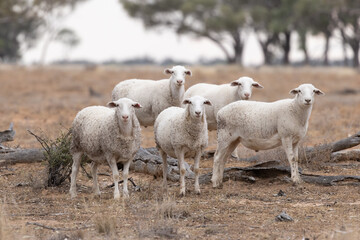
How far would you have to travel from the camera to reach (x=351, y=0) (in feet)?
160

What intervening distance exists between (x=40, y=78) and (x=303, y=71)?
14658mm

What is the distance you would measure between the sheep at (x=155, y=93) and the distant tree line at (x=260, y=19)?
35868mm

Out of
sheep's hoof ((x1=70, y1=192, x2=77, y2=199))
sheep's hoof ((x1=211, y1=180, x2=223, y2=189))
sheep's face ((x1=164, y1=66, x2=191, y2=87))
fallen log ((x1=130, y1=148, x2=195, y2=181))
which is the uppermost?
sheep's face ((x1=164, y1=66, x2=191, y2=87))

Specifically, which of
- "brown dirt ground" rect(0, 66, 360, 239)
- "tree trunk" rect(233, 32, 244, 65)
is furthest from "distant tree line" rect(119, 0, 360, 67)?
"brown dirt ground" rect(0, 66, 360, 239)

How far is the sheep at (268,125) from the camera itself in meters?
10.5

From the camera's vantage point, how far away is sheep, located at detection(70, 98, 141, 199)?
9648mm

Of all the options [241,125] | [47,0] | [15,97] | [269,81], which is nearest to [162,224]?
[241,125]

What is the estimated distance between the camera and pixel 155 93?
1316cm

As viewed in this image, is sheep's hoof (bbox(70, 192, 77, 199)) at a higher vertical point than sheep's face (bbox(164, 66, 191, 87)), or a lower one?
lower

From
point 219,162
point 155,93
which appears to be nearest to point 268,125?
point 219,162

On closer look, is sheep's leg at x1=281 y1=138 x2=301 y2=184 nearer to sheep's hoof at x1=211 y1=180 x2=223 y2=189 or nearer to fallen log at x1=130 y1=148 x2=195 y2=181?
sheep's hoof at x1=211 y1=180 x2=223 y2=189

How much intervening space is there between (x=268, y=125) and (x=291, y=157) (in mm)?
639

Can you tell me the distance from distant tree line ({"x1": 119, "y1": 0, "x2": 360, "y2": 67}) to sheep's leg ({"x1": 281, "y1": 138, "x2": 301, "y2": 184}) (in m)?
38.2

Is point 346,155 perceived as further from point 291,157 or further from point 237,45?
point 237,45
